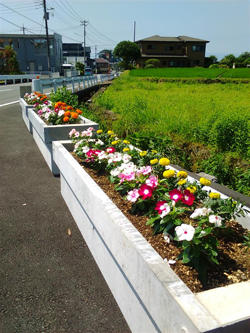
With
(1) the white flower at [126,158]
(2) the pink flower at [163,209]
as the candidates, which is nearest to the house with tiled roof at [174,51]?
(1) the white flower at [126,158]

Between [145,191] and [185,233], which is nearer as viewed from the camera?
[185,233]

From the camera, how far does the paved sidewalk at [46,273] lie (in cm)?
234

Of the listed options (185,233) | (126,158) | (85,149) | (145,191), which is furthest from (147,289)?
(85,149)

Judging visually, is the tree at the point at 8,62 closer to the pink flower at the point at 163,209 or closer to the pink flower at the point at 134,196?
the pink flower at the point at 134,196

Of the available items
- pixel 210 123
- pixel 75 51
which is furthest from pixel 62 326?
pixel 75 51

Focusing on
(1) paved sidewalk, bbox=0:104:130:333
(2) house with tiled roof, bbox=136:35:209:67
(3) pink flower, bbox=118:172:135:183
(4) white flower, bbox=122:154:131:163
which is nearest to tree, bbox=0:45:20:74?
(2) house with tiled roof, bbox=136:35:209:67

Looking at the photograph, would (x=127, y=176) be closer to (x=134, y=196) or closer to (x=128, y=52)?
(x=134, y=196)

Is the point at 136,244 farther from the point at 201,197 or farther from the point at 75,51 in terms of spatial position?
the point at 75,51

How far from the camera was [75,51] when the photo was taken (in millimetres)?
129250

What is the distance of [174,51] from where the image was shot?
7356 centimetres

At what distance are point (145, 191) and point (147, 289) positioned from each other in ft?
3.09

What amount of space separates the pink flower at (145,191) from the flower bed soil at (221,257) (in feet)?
0.86

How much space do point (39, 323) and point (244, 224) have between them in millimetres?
1858

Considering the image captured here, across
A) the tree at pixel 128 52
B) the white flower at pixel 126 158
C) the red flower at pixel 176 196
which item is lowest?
the white flower at pixel 126 158
